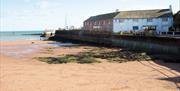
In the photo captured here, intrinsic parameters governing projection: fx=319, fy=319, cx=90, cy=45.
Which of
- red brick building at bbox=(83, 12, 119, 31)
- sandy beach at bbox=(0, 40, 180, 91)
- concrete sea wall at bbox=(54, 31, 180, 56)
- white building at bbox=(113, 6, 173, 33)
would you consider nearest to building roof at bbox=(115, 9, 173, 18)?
white building at bbox=(113, 6, 173, 33)

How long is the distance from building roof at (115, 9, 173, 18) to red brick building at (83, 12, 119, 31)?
2.47 metres

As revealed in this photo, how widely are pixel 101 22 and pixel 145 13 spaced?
47.5ft

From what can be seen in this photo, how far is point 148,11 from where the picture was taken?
75.6m

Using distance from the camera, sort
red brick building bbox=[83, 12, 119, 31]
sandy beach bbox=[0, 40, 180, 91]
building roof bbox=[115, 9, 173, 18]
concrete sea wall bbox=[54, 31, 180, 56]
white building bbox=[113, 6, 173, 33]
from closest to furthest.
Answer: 1. sandy beach bbox=[0, 40, 180, 91]
2. concrete sea wall bbox=[54, 31, 180, 56]
3. white building bbox=[113, 6, 173, 33]
4. building roof bbox=[115, 9, 173, 18]
5. red brick building bbox=[83, 12, 119, 31]

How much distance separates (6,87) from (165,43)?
24107 millimetres

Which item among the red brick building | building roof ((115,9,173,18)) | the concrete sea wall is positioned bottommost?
the concrete sea wall

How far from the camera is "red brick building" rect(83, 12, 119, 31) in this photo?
78575 millimetres

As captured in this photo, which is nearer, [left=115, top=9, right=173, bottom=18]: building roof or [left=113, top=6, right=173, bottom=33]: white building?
[left=113, top=6, right=173, bottom=33]: white building

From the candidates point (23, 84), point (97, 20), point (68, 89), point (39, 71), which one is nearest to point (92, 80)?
point (68, 89)

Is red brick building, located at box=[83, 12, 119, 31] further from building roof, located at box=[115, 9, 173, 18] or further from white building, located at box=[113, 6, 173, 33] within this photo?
building roof, located at box=[115, 9, 173, 18]

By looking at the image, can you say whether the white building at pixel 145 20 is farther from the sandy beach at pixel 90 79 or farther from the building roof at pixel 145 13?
the sandy beach at pixel 90 79

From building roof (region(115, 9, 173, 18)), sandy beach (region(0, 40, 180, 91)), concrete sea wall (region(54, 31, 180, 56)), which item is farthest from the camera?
building roof (region(115, 9, 173, 18))

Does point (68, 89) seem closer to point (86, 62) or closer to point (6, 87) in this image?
point (6, 87)

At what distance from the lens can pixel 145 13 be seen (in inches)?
2945
